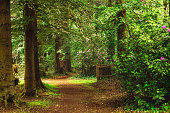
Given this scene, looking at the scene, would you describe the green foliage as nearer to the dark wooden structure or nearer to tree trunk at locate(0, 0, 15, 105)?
tree trunk at locate(0, 0, 15, 105)

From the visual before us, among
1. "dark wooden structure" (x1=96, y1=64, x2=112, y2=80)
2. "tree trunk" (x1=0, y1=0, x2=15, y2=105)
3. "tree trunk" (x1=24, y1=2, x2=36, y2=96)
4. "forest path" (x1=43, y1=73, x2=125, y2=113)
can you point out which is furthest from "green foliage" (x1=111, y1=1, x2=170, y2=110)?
"dark wooden structure" (x1=96, y1=64, x2=112, y2=80)

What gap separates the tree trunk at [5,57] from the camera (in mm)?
6941

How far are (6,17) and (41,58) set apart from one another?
15.9m

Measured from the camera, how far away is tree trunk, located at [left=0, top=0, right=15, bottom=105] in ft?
22.8

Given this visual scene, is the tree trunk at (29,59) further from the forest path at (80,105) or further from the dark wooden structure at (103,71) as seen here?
the dark wooden structure at (103,71)

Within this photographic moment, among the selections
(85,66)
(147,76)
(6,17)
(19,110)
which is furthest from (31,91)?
(85,66)

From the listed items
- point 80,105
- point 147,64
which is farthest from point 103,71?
point 147,64

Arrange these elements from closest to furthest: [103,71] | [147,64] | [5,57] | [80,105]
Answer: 1. [147,64]
2. [5,57]
3. [80,105]
4. [103,71]

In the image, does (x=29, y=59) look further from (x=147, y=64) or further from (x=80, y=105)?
(x=147, y=64)

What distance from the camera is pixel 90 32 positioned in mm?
11164

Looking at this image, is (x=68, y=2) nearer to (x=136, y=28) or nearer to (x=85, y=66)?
(x=136, y=28)

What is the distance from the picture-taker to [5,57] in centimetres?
702

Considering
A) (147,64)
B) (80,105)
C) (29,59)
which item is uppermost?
(29,59)

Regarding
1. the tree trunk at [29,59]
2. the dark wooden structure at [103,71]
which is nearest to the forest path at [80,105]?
the tree trunk at [29,59]
